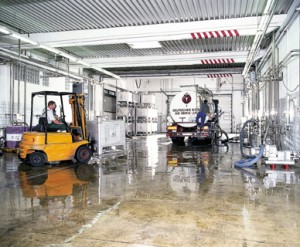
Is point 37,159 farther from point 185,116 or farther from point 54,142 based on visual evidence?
point 185,116

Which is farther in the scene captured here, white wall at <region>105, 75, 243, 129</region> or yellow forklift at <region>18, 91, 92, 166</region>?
white wall at <region>105, 75, 243, 129</region>

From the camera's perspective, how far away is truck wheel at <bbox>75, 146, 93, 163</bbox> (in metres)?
8.61

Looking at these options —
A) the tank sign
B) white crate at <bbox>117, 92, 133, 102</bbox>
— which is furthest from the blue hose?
white crate at <bbox>117, 92, 133, 102</bbox>

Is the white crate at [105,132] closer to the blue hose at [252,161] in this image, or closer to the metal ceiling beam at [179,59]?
the blue hose at [252,161]

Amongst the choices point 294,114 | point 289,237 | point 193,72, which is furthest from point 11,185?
point 193,72

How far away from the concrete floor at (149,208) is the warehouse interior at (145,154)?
2 cm

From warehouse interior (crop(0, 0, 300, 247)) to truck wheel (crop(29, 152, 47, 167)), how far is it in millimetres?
39

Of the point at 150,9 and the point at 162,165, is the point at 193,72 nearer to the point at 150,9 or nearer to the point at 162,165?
the point at 150,9

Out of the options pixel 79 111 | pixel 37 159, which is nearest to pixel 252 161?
pixel 79 111

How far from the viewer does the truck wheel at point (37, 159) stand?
315 inches

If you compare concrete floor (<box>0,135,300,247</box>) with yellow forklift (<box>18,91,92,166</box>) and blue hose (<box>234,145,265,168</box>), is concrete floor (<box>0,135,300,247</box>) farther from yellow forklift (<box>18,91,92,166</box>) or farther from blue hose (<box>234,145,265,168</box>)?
yellow forklift (<box>18,91,92,166</box>)

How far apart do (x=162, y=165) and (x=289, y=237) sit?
17.4ft

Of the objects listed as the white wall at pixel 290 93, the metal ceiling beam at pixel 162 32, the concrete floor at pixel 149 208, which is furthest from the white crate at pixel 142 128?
the concrete floor at pixel 149 208

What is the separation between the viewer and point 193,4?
8781 mm
